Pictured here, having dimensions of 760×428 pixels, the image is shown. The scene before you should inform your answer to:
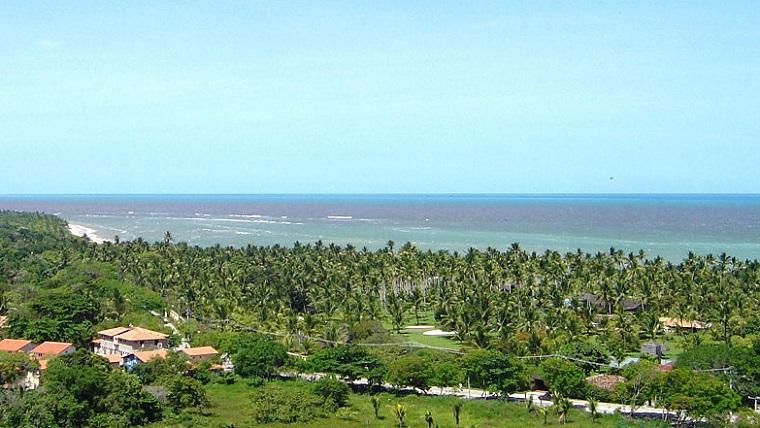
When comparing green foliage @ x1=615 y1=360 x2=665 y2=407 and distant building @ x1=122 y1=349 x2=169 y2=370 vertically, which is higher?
green foliage @ x1=615 y1=360 x2=665 y2=407

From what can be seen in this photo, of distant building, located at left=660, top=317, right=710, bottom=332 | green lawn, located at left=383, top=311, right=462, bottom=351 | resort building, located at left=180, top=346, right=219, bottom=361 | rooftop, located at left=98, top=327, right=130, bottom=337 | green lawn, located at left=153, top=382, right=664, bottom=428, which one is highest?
distant building, located at left=660, top=317, right=710, bottom=332

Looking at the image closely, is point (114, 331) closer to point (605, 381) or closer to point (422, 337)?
point (422, 337)

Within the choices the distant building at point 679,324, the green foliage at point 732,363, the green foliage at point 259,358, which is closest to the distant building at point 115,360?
the green foliage at point 259,358

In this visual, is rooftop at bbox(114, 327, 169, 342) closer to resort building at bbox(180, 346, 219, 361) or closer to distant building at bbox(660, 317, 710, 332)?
resort building at bbox(180, 346, 219, 361)

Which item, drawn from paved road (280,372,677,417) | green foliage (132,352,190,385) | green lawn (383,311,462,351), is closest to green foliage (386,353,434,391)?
paved road (280,372,677,417)

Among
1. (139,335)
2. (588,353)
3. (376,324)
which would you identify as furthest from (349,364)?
(139,335)
